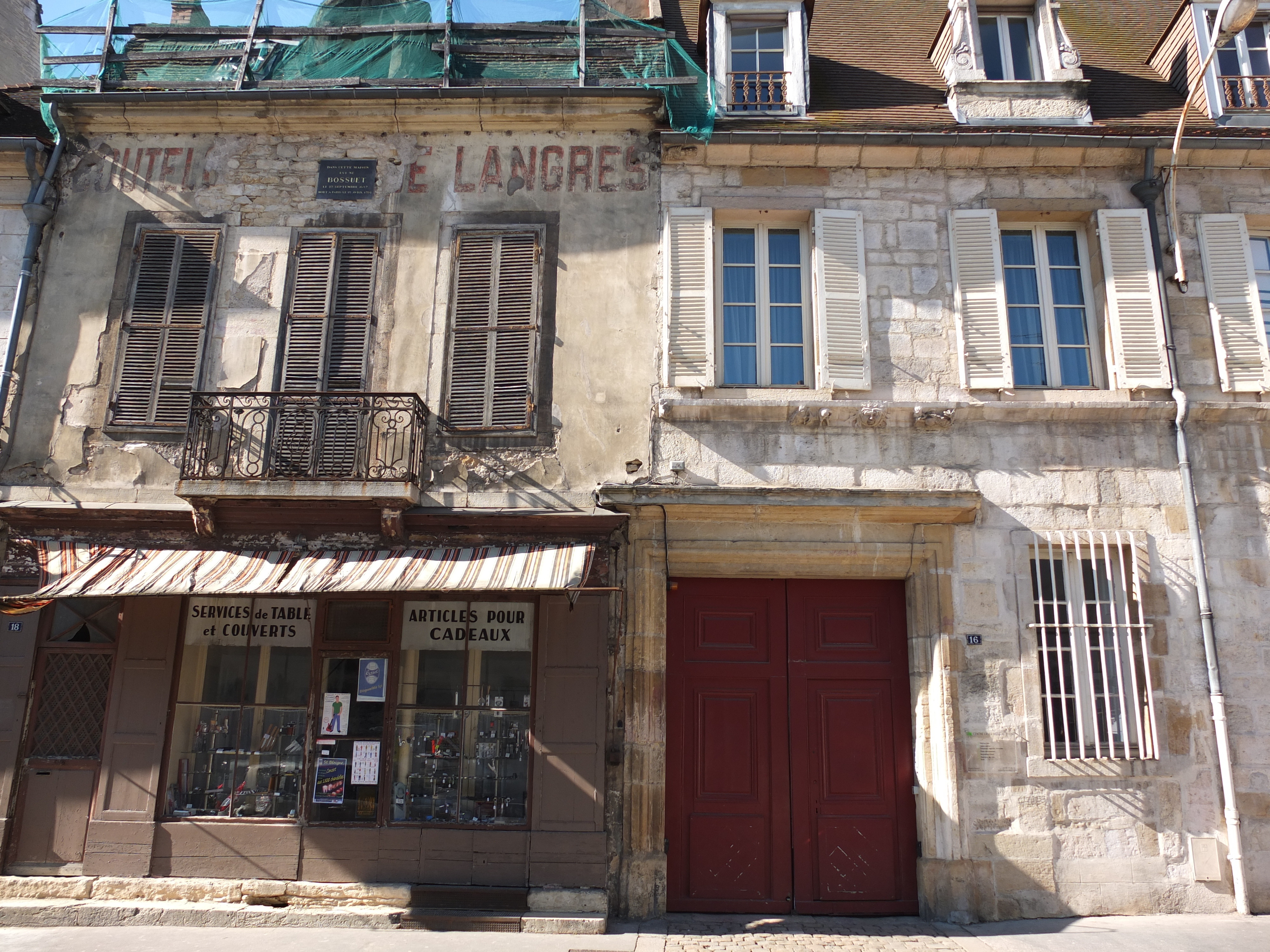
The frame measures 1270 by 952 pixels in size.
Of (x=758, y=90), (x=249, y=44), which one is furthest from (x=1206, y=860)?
(x=249, y=44)

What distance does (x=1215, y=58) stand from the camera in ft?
26.3

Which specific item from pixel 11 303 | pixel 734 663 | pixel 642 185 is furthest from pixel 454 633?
pixel 11 303

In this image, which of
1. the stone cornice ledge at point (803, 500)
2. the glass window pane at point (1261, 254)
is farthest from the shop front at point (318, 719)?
the glass window pane at point (1261, 254)

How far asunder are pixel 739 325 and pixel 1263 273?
438cm

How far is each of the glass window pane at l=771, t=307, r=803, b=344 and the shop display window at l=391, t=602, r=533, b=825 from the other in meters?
3.00

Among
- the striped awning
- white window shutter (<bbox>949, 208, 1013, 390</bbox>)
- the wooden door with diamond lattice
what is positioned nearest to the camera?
the striped awning

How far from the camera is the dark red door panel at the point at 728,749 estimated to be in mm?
6660

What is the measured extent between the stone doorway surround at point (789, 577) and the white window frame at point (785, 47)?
11.9 ft

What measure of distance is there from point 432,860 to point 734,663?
266cm

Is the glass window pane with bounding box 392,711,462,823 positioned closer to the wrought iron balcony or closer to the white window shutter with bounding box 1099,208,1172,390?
the wrought iron balcony

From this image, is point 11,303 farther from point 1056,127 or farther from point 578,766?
point 1056,127

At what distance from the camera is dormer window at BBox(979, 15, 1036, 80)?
8.12 m

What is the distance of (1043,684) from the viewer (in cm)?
663

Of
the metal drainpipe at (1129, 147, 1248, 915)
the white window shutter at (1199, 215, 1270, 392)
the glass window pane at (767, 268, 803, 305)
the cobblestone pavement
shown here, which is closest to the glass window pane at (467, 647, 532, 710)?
the cobblestone pavement
